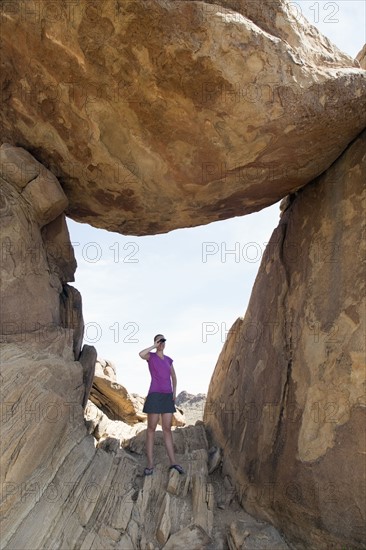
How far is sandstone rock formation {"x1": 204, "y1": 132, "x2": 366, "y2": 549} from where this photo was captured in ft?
15.7

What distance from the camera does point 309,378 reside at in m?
5.52

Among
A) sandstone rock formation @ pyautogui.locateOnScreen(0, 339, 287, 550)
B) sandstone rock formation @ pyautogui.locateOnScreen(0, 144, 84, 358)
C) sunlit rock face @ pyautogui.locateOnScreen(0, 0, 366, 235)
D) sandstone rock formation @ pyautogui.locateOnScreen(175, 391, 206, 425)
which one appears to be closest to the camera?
sandstone rock formation @ pyautogui.locateOnScreen(0, 339, 287, 550)

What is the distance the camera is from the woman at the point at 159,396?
6.12 meters

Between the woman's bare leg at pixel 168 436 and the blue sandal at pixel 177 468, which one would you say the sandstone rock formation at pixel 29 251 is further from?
the blue sandal at pixel 177 468

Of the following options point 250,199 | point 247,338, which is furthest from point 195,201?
point 247,338

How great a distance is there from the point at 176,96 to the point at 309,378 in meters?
3.82

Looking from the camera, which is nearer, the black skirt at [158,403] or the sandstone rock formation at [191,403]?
the black skirt at [158,403]

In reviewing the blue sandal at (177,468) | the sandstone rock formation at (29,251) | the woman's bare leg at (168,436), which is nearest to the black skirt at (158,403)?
the woman's bare leg at (168,436)

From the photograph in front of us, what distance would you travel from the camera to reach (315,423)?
5.21m

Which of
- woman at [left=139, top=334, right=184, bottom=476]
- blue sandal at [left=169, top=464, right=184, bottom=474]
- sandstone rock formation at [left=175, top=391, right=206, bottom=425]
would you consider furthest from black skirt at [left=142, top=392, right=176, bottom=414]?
sandstone rock formation at [left=175, top=391, right=206, bottom=425]

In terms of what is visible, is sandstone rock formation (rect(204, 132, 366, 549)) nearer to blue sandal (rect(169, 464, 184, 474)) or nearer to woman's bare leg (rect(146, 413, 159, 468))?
blue sandal (rect(169, 464, 184, 474))

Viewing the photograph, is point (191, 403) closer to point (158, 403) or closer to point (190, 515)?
point (158, 403)

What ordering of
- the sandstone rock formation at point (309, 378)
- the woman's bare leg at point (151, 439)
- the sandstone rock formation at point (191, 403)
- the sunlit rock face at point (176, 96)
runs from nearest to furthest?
the sandstone rock formation at point (309, 378) → the sunlit rock face at point (176, 96) → the woman's bare leg at point (151, 439) → the sandstone rock formation at point (191, 403)

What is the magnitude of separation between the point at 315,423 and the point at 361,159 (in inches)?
134
